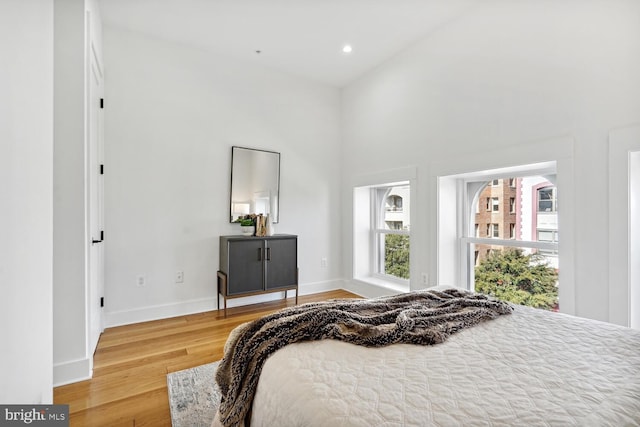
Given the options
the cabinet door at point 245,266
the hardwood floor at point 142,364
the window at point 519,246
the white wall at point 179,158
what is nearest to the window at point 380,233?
the white wall at point 179,158

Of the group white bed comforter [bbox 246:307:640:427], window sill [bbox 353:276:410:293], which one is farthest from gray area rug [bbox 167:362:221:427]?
window sill [bbox 353:276:410:293]

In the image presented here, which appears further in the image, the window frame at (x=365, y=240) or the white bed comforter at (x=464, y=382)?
the window frame at (x=365, y=240)

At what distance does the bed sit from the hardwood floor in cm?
104

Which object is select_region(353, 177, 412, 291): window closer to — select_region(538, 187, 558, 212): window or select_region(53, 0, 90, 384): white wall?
select_region(538, 187, 558, 212): window

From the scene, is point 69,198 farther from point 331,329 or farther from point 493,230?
point 493,230

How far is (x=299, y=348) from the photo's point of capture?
1.07 metres

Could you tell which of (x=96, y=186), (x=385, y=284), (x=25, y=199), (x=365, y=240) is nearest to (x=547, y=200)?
(x=385, y=284)

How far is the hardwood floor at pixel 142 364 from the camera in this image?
161cm

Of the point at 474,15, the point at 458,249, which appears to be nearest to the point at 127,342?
the point at 458,249

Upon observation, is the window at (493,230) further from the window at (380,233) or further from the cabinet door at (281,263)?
the cabinet door at (281,263)

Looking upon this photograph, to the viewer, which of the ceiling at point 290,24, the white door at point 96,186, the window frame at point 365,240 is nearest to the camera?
the white door at point 96,186

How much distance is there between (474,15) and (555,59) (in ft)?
2.94

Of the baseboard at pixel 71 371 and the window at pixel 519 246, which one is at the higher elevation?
the window at pixel 519 246

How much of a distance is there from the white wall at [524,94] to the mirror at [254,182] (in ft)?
4.54
